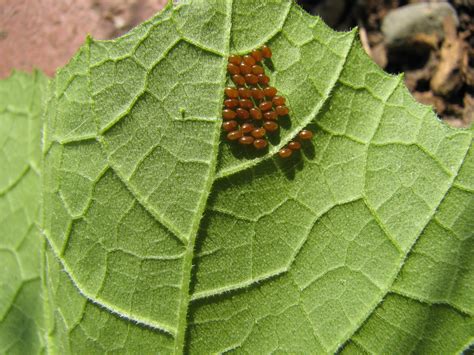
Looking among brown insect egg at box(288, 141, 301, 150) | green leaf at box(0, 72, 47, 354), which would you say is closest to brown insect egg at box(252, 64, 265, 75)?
brown insect egg at box(288, 141, 301, 150)

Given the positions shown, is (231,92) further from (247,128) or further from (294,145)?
(294,145)

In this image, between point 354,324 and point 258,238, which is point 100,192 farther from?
point 354,324

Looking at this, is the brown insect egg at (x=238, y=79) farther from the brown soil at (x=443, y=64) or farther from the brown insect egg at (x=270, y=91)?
the brown soil at (x=443, y=64)

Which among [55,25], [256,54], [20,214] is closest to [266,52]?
[256,54]

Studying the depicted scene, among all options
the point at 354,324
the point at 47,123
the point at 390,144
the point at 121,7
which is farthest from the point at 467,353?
the point at 121,7

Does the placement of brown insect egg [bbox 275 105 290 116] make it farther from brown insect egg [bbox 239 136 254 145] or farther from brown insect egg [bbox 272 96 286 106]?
brown insect egg [bbox 239 136 254 145]
